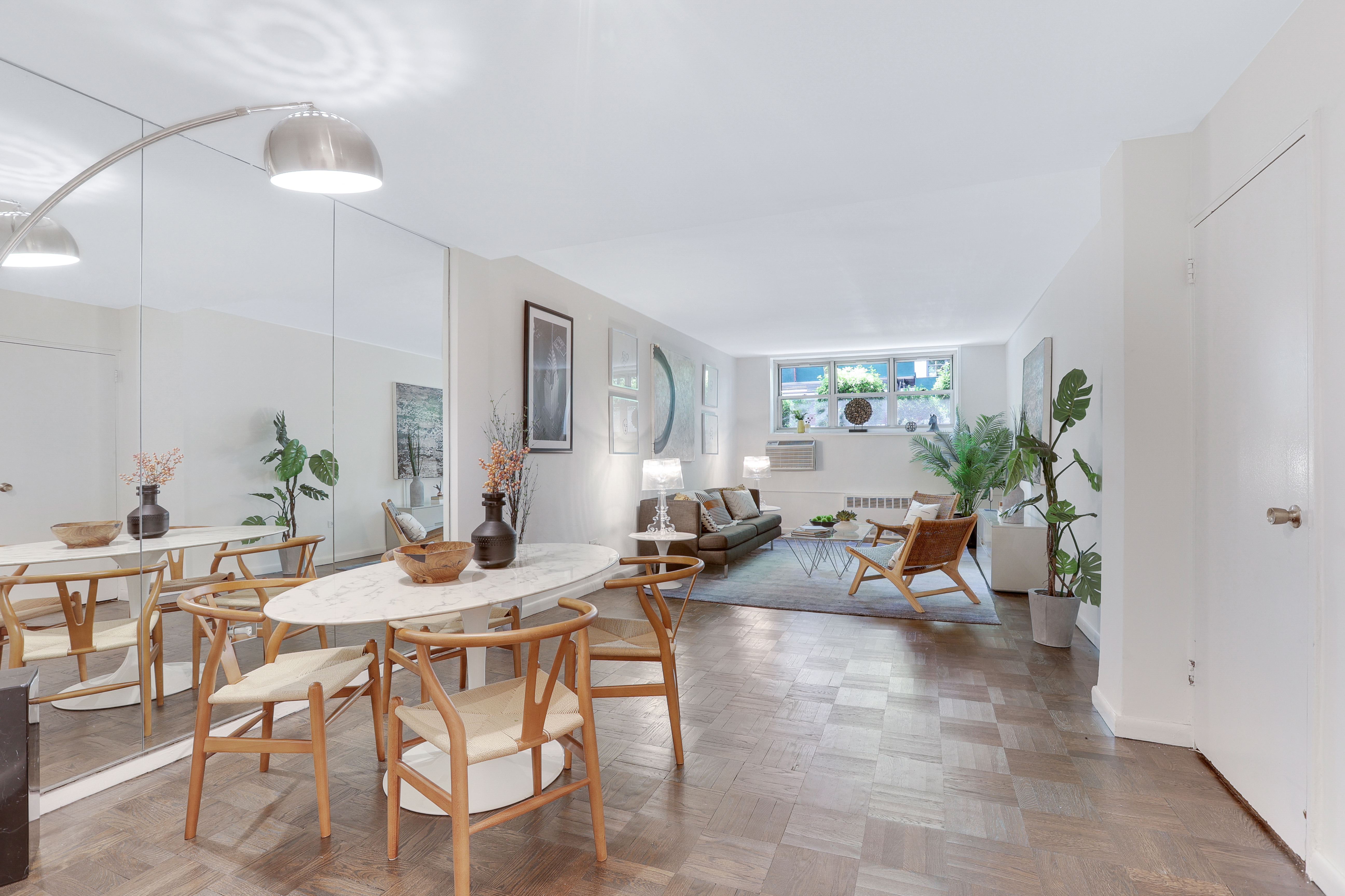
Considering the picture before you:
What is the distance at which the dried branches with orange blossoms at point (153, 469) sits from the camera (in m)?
2.48

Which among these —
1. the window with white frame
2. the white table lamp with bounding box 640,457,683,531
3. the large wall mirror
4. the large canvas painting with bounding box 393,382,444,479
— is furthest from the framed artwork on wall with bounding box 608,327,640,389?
the window with white frame

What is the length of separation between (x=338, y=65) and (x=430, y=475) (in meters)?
2.34

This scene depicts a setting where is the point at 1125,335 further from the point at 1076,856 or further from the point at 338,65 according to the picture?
the point at 338,65

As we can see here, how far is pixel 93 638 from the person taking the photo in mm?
2350

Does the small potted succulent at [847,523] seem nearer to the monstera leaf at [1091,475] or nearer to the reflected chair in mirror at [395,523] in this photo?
the monstera leaf at [1091,475]

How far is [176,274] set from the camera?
2.63 meters

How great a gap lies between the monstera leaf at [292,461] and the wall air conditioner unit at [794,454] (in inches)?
290

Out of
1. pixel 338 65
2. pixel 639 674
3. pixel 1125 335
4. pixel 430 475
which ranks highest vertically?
pixel 338 65

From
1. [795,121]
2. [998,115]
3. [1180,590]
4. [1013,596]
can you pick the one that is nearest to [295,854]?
[795,121]

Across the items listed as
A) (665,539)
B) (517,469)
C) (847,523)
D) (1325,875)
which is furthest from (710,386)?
(1325,875)

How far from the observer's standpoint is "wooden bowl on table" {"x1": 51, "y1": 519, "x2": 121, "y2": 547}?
2287 millimetres

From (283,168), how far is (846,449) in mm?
8631

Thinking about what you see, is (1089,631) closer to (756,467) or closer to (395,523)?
(395,523)

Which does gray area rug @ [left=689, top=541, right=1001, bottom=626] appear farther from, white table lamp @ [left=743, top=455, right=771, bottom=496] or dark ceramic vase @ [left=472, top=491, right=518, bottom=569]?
dark ceramic vase @ [left=472, top=491, right=518, bottom=569]
